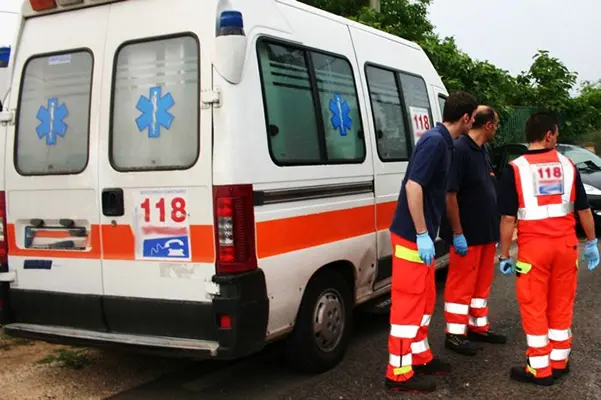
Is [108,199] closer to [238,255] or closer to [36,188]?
[36,188]

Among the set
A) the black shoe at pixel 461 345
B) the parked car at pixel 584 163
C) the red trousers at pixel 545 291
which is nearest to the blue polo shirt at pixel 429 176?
the red trousers at pixel 545 291

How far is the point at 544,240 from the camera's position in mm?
4074

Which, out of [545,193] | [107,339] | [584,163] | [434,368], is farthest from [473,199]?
[584,163]

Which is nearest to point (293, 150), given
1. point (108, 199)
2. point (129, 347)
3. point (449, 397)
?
point (108, 199)

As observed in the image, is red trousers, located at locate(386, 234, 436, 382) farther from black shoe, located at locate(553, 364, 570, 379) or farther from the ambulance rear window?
the ambulance rear window

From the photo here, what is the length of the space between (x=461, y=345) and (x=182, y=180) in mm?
2520

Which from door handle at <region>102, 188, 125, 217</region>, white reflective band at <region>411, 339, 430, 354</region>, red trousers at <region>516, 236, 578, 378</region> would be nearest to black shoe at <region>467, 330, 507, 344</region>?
red trousers at <region>516, 236, 578, 378</region>

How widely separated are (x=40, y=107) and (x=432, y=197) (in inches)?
104

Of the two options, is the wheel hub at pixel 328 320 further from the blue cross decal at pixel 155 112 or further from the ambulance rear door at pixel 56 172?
the blue cross decal at pixel 155 112

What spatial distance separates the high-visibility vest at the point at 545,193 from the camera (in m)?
4.12

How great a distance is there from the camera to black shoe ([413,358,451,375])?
4320 millimetres

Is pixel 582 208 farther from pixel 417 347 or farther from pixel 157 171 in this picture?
pixel 157 171

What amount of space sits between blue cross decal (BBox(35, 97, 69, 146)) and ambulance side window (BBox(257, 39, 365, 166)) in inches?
53.4

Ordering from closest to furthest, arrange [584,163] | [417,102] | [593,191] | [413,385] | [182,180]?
[182,180]
[413,385]
[417,102]
[593,191]
[584,163]
